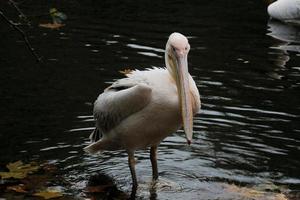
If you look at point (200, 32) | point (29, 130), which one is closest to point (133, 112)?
point (29, 130)

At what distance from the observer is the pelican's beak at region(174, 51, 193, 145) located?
4977mm

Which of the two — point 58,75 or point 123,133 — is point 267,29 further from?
point 123,133

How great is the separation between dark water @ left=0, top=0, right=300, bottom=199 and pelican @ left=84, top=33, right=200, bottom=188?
0.41 metres

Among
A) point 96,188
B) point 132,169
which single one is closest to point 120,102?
point 132,169

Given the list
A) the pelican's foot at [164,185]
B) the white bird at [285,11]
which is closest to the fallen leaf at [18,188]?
the pelican's foot at [164,185]

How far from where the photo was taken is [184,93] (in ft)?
16.4

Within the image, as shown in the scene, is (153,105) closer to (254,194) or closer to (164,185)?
(164,185)

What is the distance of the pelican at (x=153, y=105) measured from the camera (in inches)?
200

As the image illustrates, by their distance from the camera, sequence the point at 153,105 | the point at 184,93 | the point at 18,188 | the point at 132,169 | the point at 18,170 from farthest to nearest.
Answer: the point at 18,170, the point at 132,169, the point at 18,188, the point at 153,105, the point at 184,93

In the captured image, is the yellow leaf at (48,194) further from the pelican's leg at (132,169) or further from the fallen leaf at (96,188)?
the pelican's leg at (132,169)

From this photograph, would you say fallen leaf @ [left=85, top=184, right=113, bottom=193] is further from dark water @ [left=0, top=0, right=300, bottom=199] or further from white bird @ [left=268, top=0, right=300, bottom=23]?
white bird @ [left=268, top=0, right=300, bottom=23]

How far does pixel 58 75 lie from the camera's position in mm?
8555

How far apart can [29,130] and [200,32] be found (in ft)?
16.4

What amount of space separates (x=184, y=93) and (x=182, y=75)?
14cm
